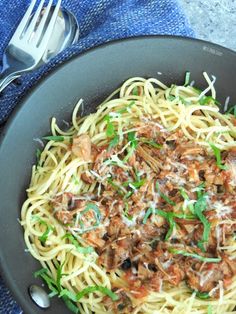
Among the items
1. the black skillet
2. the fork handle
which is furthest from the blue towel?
the black skillet

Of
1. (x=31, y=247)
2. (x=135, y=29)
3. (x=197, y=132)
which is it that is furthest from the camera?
(x=135, y=29)

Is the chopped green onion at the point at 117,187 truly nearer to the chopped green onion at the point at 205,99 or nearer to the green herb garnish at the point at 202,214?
the green herb garnish at the point at 202,214

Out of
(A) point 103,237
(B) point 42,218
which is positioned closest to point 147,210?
(A) point 103,237

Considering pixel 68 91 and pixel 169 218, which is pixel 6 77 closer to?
pixel 68 91

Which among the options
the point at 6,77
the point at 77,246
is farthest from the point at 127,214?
the point at 6,77

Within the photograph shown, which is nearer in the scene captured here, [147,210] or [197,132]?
[147,210]

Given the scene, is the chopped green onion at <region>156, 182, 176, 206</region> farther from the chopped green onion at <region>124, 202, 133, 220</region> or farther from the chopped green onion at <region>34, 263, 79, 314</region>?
the chopped green onion at <region>34, 263, 79, 314</region>

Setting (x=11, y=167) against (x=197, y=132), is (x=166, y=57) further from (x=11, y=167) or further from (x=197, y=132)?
(x=11, y=167)
